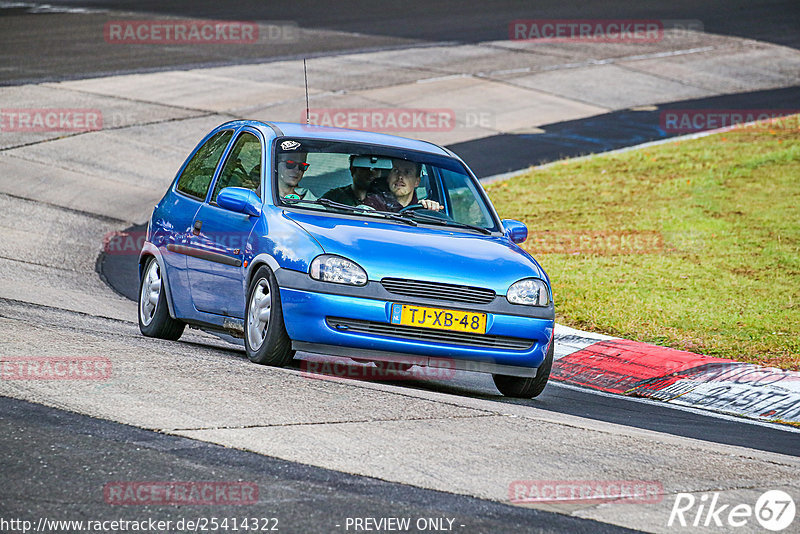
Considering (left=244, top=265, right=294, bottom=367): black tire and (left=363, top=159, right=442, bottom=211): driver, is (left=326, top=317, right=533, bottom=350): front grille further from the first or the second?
(left=363, top=159, right=442, bottom=211): driver

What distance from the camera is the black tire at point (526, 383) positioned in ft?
26.7

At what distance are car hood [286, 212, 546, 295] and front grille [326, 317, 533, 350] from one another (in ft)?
0.97

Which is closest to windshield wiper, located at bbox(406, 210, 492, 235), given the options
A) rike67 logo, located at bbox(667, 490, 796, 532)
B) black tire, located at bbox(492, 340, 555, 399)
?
black tire, located at bbox(492, 340, 555, 399)

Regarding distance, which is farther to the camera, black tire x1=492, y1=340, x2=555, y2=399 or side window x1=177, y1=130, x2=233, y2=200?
side window x1=177, y1=130, x2=233, y2=200

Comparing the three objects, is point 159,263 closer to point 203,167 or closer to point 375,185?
point 203,167

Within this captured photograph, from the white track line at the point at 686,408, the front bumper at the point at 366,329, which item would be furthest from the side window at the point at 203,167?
the white track line at the point at 686,408

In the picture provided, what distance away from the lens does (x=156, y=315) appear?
9.48m

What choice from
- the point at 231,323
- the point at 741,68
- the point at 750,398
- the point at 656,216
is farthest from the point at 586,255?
the point at 741,68

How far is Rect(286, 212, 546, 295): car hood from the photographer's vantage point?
25.0 feet

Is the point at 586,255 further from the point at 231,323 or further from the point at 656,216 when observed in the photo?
the point at 231,323

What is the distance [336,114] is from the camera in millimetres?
22766

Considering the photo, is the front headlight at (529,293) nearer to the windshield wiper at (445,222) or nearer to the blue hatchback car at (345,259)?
the blue hatchback car at (345,259)

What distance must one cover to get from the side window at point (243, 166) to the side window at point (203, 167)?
0.54 ft

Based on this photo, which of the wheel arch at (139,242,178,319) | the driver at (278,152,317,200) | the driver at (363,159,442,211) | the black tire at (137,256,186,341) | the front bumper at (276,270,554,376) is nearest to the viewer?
the front bumper at (276,270,554,376)
